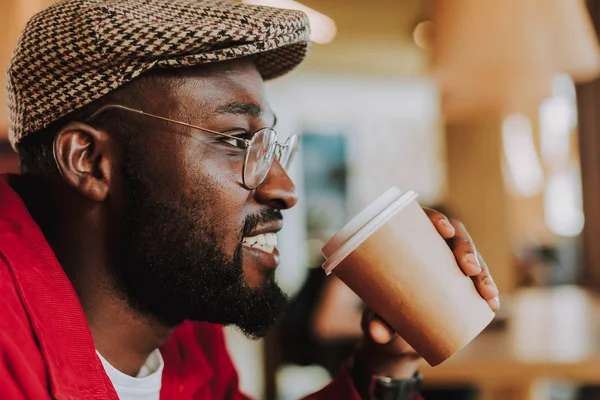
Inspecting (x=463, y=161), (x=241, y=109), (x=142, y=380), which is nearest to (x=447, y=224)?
(x=241, y=109)

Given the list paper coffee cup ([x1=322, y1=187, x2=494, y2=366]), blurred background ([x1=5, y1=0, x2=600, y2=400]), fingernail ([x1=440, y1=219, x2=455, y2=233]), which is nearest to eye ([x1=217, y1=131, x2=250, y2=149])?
paper coffee cup ([x1=322, y1=187, x2=494, y2=366])

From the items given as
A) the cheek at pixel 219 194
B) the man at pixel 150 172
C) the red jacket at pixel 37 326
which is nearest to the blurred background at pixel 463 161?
the man at pixel 150 172

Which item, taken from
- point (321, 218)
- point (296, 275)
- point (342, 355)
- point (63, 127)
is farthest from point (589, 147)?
point (321, 218)

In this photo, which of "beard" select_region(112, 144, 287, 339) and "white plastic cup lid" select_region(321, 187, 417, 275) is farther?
"beard" select_region(112, 144, 287, 339)

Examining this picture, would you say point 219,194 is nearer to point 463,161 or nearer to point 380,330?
point 380,330

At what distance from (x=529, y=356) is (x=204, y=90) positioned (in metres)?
1.68

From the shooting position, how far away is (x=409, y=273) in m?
1.03

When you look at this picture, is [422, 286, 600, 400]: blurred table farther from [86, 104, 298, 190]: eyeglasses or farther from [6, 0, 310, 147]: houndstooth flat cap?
[6, 0, 310, 147]: houndstooth flat cap

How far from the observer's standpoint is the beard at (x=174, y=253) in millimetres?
1197

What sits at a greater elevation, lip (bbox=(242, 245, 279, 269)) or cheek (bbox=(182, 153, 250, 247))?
cheek (bbox=(182, 153, 250, 247))

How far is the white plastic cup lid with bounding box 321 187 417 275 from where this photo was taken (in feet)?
3.32

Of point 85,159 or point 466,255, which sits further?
point 85,159

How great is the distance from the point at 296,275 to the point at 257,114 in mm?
6311

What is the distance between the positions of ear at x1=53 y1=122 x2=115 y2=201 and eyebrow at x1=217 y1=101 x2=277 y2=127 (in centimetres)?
22
